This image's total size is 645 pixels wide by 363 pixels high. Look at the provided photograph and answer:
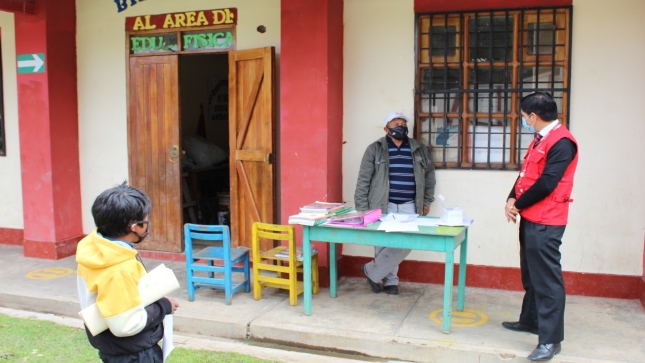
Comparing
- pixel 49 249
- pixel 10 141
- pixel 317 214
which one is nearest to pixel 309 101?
pixel 317 214

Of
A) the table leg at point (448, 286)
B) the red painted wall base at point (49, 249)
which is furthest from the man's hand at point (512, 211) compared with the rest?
Result: the red painted wall base at point (49, 249)

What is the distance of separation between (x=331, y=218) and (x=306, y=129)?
1145 millimetres

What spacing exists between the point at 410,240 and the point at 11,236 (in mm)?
5880

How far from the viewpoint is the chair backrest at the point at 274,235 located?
5454 mm

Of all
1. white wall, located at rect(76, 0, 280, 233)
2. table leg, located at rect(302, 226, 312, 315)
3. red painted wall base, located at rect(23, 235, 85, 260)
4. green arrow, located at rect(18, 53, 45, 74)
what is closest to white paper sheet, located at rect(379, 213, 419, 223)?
table leg, located at rect(302, 226, 312, 315)

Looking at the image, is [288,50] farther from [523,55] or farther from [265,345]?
[265,345]

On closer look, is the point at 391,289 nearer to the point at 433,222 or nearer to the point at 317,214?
the point at 433,222

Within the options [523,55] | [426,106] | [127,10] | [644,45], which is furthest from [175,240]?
[644,45]

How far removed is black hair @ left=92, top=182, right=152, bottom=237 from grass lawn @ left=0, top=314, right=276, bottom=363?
221 centimetres

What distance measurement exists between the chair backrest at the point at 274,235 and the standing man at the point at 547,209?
2017mm

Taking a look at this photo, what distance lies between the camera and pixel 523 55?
228 inches

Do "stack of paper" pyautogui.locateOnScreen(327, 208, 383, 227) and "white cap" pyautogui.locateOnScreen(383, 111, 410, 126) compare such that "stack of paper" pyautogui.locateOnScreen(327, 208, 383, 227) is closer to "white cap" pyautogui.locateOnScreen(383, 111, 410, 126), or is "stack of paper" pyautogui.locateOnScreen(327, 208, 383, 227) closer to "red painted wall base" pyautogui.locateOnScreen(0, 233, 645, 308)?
"white cap" pyautogui.locateOnScreen(383, 111, 410, 126)

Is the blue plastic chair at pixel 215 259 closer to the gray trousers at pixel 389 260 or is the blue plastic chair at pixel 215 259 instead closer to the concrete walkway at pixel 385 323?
the concrete walkway at pixel 385 323

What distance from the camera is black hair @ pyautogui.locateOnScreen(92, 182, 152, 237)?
2.64 metres
